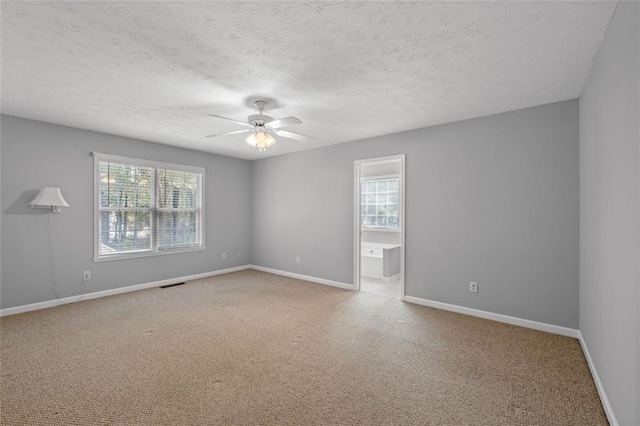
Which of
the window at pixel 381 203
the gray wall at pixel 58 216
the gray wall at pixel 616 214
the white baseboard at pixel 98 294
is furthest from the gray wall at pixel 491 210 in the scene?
the gray wall at pixel 58 216

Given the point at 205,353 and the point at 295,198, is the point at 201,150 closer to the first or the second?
the point at 295,198

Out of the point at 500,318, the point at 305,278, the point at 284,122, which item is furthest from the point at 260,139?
the point at 500,318

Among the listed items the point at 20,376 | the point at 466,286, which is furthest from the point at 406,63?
the point at 20,376

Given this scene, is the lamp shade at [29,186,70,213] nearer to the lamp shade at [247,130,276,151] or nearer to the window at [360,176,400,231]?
the lamp shade at [247,130,276,151]

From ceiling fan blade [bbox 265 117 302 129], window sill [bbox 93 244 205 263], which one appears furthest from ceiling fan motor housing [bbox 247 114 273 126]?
window sill [bbox 93 244 205 263]

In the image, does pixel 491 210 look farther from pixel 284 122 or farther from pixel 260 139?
pixel 260 139

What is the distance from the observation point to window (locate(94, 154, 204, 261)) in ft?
15.2

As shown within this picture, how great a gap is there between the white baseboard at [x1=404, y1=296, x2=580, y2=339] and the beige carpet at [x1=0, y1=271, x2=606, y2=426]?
117 millimetres

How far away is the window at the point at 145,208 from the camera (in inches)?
182

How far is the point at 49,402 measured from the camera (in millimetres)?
2068

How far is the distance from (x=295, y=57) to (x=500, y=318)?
11.8 ft

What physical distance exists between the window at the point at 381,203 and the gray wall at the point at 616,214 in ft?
13.3

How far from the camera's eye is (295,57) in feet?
7.68

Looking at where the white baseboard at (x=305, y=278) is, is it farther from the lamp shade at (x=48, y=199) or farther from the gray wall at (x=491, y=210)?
the lamp shade at (x=48, y=199)
